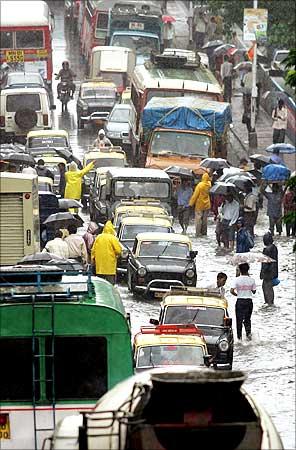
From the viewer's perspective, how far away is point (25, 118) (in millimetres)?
45875

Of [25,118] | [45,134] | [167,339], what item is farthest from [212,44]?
[167,339]

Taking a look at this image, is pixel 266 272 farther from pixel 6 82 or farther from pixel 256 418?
pixel 6 82

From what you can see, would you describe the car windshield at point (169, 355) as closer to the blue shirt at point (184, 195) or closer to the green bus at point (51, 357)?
the green bus at point (51, 357)

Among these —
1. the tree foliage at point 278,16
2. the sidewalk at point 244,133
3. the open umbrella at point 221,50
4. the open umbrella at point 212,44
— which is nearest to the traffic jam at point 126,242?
the open umbrella at point 212,44

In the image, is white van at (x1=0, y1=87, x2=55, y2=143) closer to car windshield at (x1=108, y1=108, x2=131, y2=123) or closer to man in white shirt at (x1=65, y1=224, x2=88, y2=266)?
car windshield at (x1=108, y1=108, x2=131, y2=123)

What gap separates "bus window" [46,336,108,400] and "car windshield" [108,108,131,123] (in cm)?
3148

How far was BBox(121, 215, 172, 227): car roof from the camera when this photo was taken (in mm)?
31234

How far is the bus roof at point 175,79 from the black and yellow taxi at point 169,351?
22517 mm

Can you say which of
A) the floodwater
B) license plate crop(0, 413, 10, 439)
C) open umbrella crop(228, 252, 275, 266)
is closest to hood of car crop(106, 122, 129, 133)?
the floodwater

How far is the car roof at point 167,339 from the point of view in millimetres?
21078

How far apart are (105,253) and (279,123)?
17.6 m

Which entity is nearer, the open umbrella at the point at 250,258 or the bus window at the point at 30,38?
the open umbrella at the point at 250,258

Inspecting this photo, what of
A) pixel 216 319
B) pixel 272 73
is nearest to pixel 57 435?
pixel 216 319

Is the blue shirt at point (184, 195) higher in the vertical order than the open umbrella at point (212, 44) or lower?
lower
